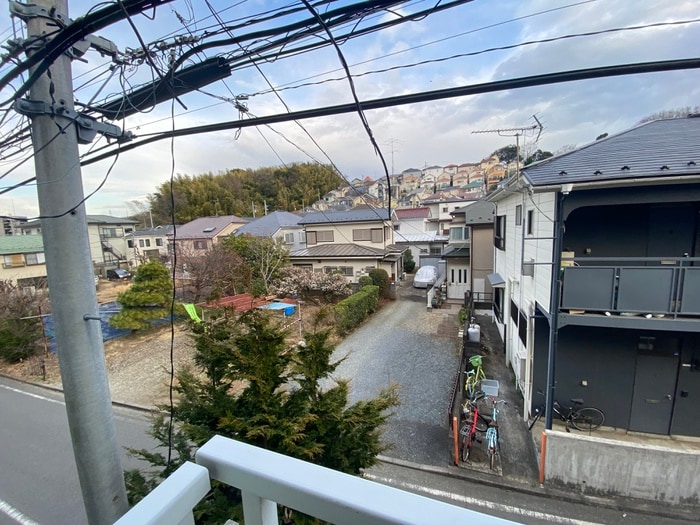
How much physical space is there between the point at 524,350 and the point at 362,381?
4.37m

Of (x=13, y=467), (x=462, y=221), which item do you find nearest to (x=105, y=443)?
(x=13, y=467)

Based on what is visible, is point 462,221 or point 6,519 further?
point 462,221

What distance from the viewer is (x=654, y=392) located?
6371 millimetres

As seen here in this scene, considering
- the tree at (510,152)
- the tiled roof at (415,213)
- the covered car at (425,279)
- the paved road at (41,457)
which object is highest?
the tree at (510,152)

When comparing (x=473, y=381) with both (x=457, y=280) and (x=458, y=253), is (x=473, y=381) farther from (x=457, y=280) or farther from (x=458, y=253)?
(x=458, y=253)

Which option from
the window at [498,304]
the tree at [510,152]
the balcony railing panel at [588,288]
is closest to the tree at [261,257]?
the window at [498,304]

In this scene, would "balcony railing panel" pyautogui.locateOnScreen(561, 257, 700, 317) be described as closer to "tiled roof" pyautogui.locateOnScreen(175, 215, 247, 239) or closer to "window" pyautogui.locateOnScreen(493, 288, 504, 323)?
"window" pyautogui.locateOnScreen(493, 288, 504, 323)

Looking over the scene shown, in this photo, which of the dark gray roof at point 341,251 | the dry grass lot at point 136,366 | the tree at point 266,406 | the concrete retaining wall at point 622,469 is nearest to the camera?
the tree at point 266,406

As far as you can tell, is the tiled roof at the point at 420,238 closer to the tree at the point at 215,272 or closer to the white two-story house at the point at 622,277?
the tree at the point at 215,272

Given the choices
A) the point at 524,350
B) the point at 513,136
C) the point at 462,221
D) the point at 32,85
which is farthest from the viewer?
the point at 462,221

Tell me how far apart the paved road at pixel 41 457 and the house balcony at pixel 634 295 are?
29.2 feet

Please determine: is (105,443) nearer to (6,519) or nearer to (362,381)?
(6,519)

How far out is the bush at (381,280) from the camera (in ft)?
56.9

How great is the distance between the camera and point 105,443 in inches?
A: 92.8
